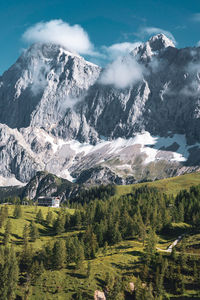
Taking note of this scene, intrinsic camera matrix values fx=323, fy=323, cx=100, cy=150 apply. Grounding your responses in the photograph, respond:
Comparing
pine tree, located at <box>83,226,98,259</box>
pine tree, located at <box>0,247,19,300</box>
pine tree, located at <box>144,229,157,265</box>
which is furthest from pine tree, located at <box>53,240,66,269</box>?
pine tree, located at <box>144,229,157,265</box>

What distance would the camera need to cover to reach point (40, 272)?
305 feet

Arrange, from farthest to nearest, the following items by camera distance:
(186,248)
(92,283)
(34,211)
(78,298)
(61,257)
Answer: (34,211) < (186,248) < (61,257) < (92,283) < (78,298)

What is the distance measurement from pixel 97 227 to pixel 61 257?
31.4m

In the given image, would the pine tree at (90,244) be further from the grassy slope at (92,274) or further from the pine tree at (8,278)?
the pine tree at (8,278)

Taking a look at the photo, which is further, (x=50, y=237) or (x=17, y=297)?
(x=50, y=237)

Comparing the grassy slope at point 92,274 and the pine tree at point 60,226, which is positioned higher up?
the pine tree at point 60,226

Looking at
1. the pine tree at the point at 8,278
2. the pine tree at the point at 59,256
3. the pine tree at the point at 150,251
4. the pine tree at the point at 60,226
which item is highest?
the pine tree at the point at 60,226

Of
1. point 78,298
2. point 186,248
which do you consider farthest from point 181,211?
point 78,298

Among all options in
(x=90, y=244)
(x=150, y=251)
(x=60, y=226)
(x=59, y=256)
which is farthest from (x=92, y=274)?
(x=60, y=226)

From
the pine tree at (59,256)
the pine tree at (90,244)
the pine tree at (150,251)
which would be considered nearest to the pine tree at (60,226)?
the pine tree at (90,244)

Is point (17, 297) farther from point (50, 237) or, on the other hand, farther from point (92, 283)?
point (50, 237)

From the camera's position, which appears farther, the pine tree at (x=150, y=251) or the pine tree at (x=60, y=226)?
the pine tree at (x=60, y=226)

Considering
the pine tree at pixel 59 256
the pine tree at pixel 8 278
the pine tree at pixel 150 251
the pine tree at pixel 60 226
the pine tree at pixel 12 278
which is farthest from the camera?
the pine tree at pixel 60 226

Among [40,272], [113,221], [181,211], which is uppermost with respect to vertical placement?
[181,211]
